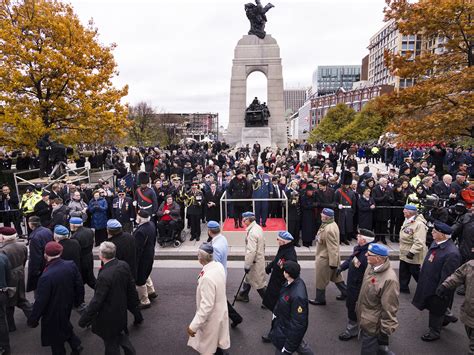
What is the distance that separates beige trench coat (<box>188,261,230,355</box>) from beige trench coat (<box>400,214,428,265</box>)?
404cm

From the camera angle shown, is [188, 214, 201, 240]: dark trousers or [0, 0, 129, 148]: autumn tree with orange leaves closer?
[188, 214, 201, 240]: dark trousers

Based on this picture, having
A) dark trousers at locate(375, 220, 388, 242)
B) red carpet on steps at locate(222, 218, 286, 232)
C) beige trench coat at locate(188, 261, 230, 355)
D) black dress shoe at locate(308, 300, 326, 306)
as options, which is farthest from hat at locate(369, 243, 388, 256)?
dark trousers at locate(375, 220, 388, 242)

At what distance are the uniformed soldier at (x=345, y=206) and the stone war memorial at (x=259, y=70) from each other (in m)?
22.4

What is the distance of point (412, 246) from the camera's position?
6531 mm

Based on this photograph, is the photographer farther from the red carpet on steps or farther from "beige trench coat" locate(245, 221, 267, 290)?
"beige trench coat" locate(245, 221, 267, 290)

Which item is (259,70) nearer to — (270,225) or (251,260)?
(270,225)

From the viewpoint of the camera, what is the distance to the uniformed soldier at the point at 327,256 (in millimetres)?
6293

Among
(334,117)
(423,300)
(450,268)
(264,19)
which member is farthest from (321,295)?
(334,117)

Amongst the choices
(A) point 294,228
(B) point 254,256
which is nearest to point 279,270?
(B) point 254,256

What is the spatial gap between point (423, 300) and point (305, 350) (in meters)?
2.39

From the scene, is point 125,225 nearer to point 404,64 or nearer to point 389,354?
point 389,354

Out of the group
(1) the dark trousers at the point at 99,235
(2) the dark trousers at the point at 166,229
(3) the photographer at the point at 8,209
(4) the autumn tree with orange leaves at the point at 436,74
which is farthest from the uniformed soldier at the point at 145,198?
(4) the autumn tree with orange leaves at the point at 436,74

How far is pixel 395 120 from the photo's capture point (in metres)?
14.5

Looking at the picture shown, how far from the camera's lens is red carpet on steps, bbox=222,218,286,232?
10211mm
